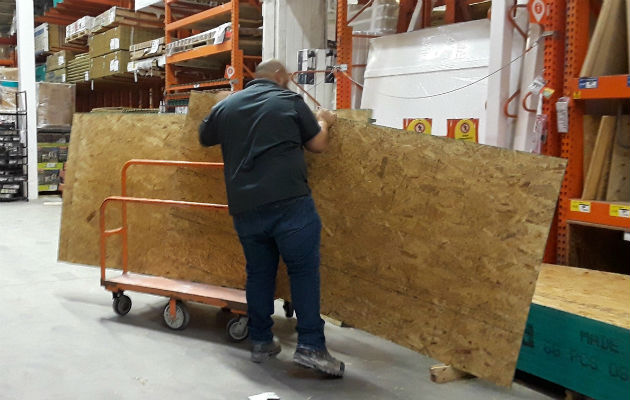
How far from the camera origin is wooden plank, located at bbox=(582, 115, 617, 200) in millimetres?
3719

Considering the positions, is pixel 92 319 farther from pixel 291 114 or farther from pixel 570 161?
pixel 570 161

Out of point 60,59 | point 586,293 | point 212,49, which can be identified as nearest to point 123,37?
point 212,49

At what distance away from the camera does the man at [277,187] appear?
329 centimetres

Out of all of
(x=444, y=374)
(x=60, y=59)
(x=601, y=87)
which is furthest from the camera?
(x=60, y=59)

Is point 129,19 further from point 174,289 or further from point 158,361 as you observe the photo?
point 158,361

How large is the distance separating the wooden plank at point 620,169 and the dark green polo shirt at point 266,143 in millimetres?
1863

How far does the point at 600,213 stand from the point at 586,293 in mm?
535

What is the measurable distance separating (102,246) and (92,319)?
0.55 meters

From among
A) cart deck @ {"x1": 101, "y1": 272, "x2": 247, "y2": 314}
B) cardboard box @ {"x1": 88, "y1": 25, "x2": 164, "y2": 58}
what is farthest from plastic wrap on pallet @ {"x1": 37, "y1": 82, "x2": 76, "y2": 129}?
cart deck @ {"x1": 101, "y1": 272, "x2": 247, "y2": 314}

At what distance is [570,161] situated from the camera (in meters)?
3.85

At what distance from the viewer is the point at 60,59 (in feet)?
44.7

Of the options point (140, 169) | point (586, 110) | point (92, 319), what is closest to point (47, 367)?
point (92, 319)

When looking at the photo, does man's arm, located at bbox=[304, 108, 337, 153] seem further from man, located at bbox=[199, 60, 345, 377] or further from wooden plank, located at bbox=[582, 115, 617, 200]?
wooden plank, located at bbox=[582, 115, 617, 200]

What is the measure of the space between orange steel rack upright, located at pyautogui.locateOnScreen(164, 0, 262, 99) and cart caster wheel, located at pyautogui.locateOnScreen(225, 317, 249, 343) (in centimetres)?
417
